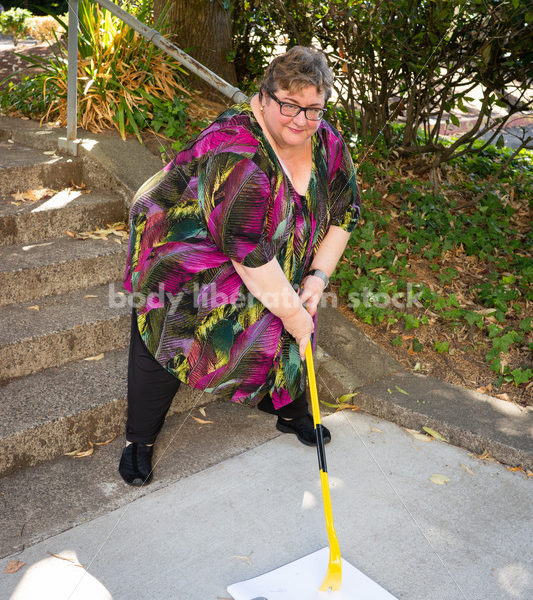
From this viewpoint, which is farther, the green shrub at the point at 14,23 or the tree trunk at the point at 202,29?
the green shrub at the point at 14,23

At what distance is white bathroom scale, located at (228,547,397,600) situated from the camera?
2.29 m

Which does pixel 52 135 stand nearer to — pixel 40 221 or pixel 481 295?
pixel 40 221

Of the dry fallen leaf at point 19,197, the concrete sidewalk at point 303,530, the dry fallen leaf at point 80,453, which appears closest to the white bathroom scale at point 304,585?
the concrete sidewalk at point 303,530

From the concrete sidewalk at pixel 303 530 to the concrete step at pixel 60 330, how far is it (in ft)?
3.14

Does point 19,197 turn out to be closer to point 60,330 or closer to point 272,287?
point 60,330

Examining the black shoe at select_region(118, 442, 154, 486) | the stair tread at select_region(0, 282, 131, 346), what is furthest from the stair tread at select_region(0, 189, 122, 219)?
the black shoe at select_region(118, 442, 154, 486)

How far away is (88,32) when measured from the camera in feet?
16.7

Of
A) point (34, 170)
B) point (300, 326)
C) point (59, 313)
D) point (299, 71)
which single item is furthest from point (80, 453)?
point (34, 170)

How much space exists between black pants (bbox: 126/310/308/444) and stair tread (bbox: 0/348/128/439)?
0.28 m

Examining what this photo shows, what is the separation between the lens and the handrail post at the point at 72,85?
426cm

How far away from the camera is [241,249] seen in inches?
93.7

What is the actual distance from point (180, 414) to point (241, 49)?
4021 millimetres

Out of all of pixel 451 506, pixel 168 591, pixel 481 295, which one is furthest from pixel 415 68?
pixel 168 591

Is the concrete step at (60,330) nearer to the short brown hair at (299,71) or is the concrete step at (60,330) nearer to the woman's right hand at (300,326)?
the woman's right hand at (300,326)
